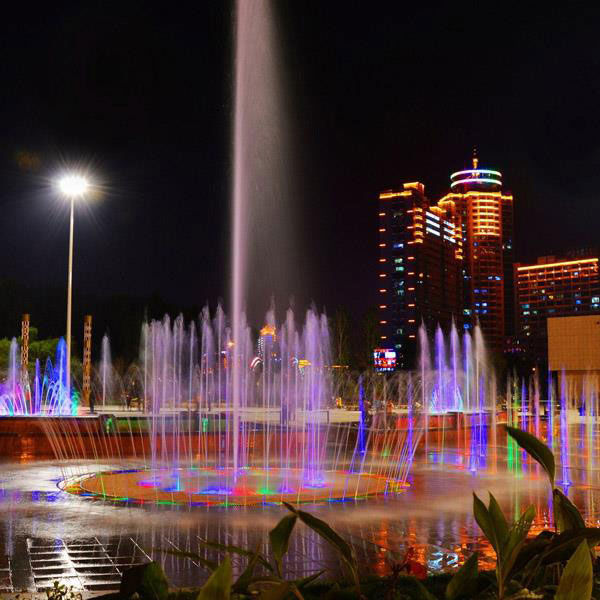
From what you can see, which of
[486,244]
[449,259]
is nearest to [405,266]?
[449,259]

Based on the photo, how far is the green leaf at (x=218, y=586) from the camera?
1.91m

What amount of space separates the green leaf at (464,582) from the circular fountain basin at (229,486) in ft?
25.8

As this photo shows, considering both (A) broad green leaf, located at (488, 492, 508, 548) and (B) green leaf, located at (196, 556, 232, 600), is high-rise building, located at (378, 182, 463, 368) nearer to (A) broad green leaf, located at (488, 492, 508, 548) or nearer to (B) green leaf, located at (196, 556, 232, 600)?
(A) broad green leaf, located at (488, 492, 508, 548)

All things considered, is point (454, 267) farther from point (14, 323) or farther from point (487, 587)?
point (487, 587)

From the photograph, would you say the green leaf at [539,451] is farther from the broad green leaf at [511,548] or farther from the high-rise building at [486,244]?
the high-rise building at [486,244]

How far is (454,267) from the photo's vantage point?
167 m

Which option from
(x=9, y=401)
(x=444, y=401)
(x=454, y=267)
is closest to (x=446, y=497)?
(x=9, y=401)

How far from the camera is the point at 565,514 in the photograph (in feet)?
10.2

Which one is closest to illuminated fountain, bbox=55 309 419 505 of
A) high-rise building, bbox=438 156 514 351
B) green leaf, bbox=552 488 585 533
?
green leaf, bbox=552 488 585 533

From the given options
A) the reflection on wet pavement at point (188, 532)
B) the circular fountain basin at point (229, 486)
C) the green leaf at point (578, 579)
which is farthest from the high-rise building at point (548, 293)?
the green leaf at point (578, 579)

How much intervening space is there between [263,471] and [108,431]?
276 inches

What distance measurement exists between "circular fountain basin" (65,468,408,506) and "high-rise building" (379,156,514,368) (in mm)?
104263

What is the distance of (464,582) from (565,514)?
2.07 ft

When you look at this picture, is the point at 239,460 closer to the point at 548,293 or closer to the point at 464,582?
the point at 464,582
